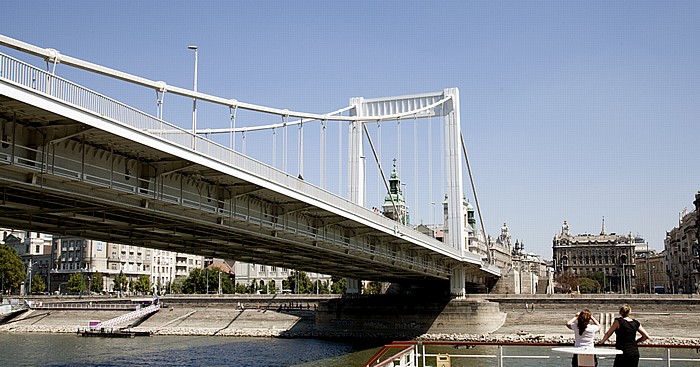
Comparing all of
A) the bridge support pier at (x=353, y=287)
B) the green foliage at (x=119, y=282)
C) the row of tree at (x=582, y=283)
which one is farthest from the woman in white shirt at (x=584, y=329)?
the row of tree at (x=582, y=283)

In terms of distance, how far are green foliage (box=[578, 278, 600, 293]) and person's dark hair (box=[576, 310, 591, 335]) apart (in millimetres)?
164751

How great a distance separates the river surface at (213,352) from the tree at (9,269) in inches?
1649

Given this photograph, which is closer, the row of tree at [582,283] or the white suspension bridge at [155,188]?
the white suspension bridge at [155,188]

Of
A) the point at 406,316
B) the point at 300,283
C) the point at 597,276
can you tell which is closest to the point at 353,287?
the point at 406,316

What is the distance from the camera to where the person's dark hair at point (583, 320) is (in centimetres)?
1201

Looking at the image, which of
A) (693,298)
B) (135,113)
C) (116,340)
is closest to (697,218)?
(693,298)

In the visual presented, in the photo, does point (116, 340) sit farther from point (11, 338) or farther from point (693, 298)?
point (693, 298)

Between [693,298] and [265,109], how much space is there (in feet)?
163

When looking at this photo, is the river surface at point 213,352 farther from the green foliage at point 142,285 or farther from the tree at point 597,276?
the tree at point 597,276

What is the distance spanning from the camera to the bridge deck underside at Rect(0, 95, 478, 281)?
21609mm

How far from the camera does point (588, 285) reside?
566 feet

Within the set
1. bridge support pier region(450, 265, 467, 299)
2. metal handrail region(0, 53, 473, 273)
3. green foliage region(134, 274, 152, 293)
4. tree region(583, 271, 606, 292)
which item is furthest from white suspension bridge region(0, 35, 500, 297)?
tree region(583, 271, 606, 292)

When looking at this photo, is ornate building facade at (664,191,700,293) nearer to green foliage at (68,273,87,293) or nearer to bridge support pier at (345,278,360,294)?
bridge support pier at (345,278,360,294)

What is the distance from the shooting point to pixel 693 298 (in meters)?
70.4
